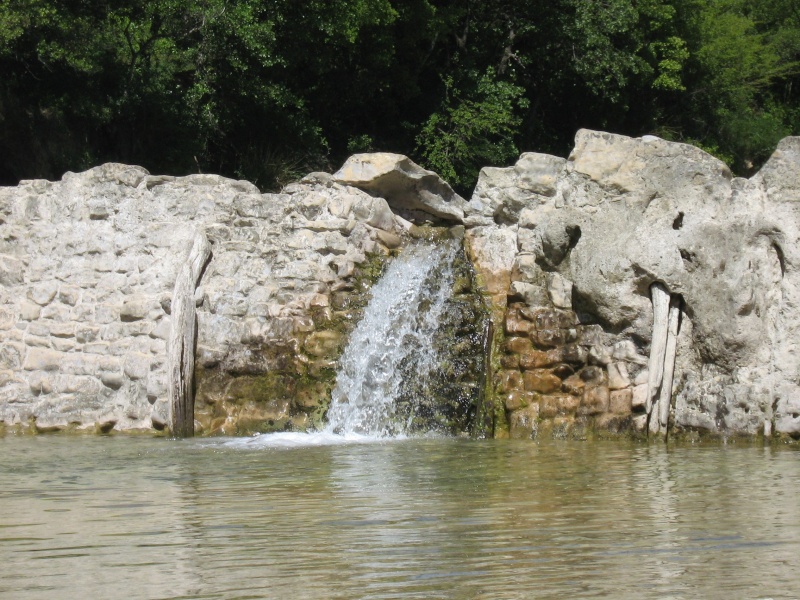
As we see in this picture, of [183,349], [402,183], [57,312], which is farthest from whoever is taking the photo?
[402,183]

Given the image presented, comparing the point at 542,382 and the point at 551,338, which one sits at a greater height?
the point at 551,338

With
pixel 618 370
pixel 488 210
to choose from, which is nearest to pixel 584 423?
pixel 618 370

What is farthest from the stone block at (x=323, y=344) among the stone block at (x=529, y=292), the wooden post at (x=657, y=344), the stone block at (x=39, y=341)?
the wooden post at (x=657, y=344)

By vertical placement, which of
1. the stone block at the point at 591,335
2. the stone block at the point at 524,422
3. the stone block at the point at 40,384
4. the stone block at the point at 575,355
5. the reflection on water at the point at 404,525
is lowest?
the reflection on water at the point at 404,525

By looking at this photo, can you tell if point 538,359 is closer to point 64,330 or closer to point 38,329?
point 64,330

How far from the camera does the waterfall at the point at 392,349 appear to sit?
9695 millimetres

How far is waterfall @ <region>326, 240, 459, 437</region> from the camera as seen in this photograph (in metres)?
9.70

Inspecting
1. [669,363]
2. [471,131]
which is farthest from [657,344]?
[471,131]

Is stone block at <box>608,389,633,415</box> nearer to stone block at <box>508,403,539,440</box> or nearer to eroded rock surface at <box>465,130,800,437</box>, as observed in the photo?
eroded rock surface at <box>465,130,800,437</box>

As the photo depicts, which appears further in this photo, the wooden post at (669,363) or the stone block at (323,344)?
the stone block at (323,344)

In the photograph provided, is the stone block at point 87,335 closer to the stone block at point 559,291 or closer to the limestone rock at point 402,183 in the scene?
the limestone rock at point 402,183

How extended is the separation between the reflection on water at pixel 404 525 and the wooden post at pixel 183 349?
2065mm

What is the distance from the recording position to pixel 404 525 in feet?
16.1

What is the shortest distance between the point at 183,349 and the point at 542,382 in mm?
3084
